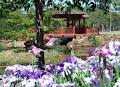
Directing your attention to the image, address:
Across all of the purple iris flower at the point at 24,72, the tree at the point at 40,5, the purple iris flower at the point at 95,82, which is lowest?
the tree at the point at 40,5

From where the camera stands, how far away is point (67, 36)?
46.0 m

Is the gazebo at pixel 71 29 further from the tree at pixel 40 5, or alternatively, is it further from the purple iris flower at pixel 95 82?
the purple iris flower at pixel 95 82

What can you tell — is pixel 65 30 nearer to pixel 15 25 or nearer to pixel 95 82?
pixel 15 25

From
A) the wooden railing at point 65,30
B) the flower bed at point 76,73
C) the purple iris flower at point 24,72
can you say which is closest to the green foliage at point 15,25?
the wooden railing at point 65,30

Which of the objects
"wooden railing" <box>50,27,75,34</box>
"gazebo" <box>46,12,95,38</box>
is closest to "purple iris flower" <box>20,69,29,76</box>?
"gazebo" <box>46,12,95,38</box>

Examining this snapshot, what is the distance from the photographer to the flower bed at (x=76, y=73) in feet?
10.5

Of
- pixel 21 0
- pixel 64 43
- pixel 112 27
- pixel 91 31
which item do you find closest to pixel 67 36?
pixel 64 43

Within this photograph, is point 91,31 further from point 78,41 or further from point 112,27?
point 112,27

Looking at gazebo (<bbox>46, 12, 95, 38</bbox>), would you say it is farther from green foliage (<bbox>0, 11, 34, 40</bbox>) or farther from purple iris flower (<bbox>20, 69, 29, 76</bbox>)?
purple iris flower (<bbox>20, 69, 29, 76</bbox>)

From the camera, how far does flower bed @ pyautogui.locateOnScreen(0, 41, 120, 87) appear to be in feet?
10.5

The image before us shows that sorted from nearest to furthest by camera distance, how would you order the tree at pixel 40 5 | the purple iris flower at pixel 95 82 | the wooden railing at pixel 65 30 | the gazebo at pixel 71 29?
the purple iris flower at pixel 95 82
the tree at pixel 40 5
the gazebo at pixel 71 29
the wooden railing at pixel 65 30

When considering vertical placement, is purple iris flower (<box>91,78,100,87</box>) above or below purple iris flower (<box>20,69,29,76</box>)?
below

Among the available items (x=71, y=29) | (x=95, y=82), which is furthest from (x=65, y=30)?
(x=95, y=82)

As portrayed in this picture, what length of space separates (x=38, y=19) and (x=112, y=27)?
100753 millimetres
